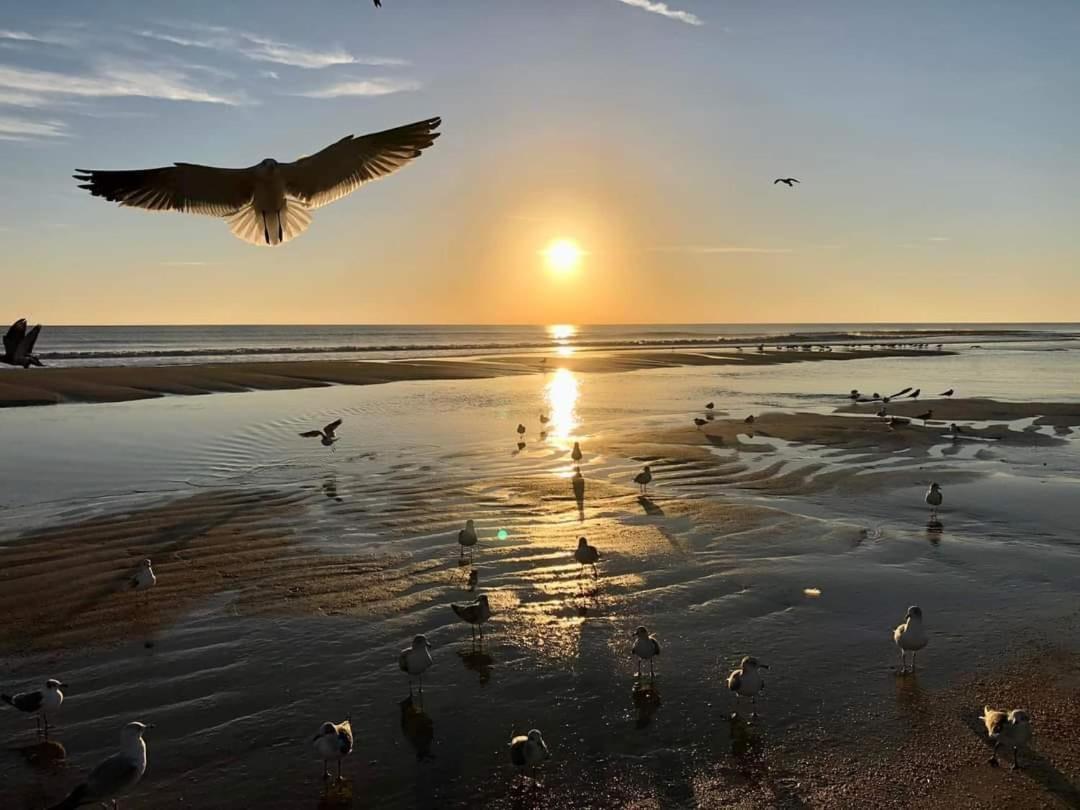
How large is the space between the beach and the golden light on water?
284 centimetres

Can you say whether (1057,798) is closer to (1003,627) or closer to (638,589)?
(1003,627)

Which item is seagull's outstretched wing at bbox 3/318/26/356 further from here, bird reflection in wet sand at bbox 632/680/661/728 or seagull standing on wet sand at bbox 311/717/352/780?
bird reflection in wet sand at bbox 632/680/661/728

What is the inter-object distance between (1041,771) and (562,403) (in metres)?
24.0

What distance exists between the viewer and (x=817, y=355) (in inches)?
2414

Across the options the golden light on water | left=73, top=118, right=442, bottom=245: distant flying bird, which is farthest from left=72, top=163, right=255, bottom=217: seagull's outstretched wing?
the golden light on water

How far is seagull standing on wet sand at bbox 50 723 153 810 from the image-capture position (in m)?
5.07

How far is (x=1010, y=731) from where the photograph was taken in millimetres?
5738

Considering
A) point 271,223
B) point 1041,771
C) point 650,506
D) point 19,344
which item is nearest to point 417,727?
point 1041,771

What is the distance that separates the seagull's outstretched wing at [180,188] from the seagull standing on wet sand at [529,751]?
310 inches

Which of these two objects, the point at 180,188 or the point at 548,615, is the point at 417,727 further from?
the point at 180,188

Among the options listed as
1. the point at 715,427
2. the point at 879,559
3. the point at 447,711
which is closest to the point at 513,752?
the point at 447,711

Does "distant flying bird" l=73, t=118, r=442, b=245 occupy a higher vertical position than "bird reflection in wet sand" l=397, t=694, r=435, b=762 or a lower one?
higher

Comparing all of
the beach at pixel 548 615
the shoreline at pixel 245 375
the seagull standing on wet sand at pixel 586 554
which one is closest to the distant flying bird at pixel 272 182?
the beach at pixel 548 615

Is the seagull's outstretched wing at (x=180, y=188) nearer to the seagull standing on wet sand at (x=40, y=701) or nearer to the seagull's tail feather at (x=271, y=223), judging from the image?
the seagull's tail feather at (x=271, y=223)
